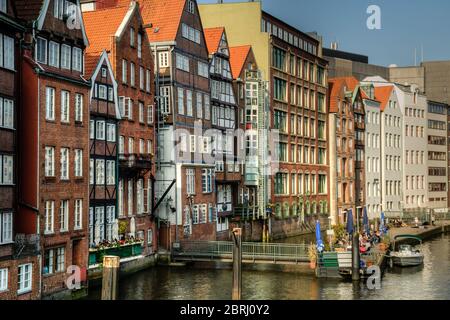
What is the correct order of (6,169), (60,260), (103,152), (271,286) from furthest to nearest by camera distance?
(103,152) < (271,286) < (60,260) < (6,169)

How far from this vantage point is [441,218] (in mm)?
105375

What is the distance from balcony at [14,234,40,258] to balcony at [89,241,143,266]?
6609 mm

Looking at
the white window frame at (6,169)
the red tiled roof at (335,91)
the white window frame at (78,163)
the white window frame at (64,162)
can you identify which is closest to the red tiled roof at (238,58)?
the red tiled roof at (335,91)

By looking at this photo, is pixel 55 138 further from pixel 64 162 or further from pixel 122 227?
pixel 122 227

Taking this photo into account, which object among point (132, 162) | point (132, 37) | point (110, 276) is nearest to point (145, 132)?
point (132, 162)

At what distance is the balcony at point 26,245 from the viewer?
115 ft

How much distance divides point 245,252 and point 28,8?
23968 millimetres

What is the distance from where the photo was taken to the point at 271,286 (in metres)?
45.9

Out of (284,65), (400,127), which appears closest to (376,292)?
(284,65)

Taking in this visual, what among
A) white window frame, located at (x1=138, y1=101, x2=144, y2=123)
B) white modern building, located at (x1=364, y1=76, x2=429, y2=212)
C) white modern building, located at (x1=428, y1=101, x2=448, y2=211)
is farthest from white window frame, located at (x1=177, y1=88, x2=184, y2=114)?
white modern building, located at (x1=428, y1=101, x2=448, y2=211)

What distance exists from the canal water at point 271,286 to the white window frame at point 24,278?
17.6 feet

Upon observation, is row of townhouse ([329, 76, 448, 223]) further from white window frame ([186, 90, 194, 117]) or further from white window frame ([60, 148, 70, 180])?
white window frame ([60, 148, 70, 180])
